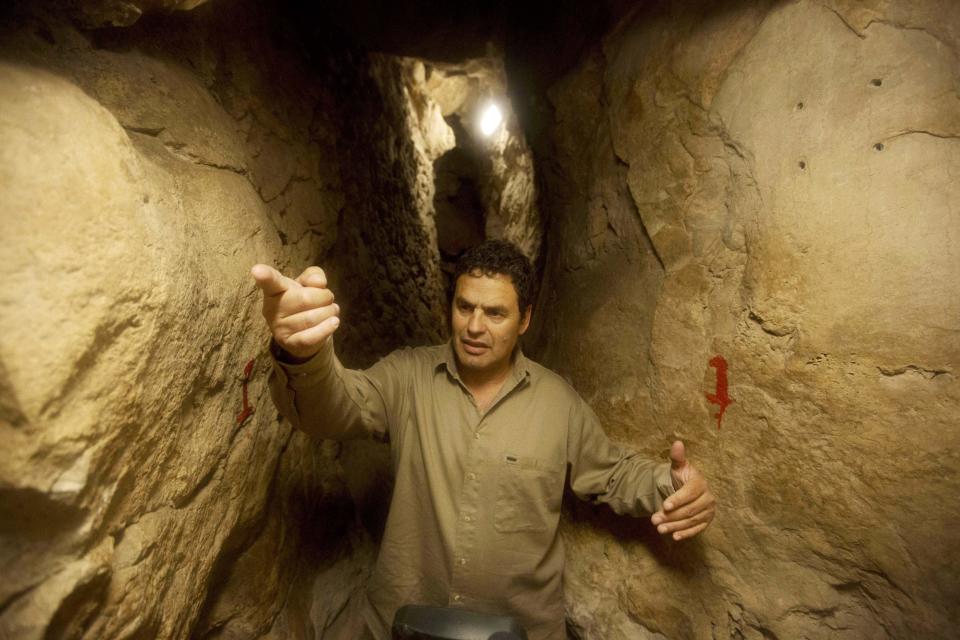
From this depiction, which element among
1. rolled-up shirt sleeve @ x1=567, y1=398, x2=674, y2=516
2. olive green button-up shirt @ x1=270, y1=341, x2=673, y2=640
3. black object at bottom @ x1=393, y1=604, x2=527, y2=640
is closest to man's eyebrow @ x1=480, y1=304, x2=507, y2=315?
olive green button-up shirt @ x1=270, y1=341, x2=673, y2=640

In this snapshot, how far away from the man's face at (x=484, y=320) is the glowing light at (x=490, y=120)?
475 centimetres

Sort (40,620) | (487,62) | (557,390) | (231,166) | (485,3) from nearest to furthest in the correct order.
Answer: (40,620) → (231,166) → (557,390) → (485,3) → (487,62)

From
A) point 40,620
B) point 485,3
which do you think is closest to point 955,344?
point 40,620

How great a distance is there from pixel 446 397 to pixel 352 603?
4.37 ft

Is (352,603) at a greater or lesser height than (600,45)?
lesser

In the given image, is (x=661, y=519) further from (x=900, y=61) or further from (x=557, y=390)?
(x=900, y=61)

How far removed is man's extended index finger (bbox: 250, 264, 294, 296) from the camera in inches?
43.6

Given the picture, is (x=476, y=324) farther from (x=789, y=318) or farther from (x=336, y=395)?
(x=789, y=318)

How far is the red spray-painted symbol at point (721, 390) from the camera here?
1706 mm

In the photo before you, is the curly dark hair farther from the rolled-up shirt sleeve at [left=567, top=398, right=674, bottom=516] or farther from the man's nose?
the rolled-up shirt sleeve at [left=567, top=398, right=674, bottom=516]

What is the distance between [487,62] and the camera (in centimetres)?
642

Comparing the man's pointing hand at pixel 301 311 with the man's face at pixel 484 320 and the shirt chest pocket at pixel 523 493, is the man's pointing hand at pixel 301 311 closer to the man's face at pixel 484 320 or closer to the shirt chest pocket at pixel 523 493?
the man's face at pixel 484 320

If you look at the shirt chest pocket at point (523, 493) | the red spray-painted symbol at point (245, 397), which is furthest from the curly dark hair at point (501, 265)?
the red spray-painted symbol at point (245, 397)

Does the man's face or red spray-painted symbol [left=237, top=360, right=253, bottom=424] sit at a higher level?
the man's face
